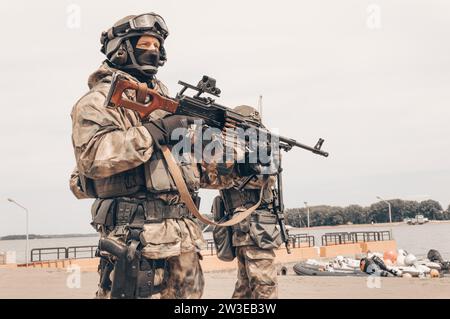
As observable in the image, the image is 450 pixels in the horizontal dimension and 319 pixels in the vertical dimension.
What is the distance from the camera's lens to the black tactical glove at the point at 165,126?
3.68 m

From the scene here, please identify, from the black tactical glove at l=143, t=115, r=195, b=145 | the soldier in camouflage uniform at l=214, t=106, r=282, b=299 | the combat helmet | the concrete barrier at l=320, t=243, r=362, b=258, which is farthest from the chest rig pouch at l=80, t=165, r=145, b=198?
the concrete barrier at l=320, t=243, r=362, b=258

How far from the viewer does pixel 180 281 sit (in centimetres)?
379

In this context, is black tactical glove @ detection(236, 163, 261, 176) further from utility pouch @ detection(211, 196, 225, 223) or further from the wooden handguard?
utility pouch @ detection(211, 196, 225, 223)

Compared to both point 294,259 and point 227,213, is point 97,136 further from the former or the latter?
point 294,259

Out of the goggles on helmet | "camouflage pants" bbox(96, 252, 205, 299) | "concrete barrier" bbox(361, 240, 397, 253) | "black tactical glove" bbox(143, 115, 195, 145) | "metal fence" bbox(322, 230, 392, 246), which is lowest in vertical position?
"concrete barrier" bbox(361, 240, 397, 253)

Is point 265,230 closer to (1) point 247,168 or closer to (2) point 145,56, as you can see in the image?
(1) point 247,168

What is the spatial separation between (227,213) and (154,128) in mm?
3232

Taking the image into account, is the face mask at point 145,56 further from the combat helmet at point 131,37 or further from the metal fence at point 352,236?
the metal fence at point 352,236

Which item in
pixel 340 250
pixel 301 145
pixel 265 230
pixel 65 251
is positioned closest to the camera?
pixel 265 230

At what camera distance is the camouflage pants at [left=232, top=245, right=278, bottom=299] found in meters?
6.01

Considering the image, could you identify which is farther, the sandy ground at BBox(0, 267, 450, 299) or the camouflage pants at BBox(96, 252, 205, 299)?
the sandy ground at BBox(0, 267, 450, 299)

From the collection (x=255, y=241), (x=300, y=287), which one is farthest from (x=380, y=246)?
(x=255, y=241)

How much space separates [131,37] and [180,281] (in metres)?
1.85
